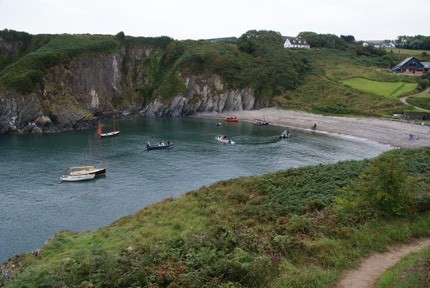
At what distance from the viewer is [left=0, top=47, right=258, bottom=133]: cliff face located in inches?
4156

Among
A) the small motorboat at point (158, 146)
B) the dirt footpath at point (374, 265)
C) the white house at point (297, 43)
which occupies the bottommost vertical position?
the small motorboat at point (158, 146)

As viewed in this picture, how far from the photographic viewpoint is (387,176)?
2267 centimetres

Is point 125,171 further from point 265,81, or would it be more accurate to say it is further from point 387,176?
point 265,81

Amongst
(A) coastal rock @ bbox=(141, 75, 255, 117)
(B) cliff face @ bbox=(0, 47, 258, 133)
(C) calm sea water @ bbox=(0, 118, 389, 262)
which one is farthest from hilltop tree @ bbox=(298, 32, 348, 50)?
(C) calm sea water @ bbox=(0, 118, 389, 262)

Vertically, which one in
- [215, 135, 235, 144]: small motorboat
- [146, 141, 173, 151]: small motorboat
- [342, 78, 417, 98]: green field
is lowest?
[146, 141, 173, 151]: small motorboat

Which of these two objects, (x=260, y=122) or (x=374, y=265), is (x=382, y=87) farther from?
(x=374, y=265)

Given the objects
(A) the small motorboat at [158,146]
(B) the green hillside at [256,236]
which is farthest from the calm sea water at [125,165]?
(B) the green hillside at [256,236]

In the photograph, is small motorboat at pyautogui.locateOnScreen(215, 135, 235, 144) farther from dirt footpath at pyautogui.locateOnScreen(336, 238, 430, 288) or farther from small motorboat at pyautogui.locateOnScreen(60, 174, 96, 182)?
dirt footpath at pyautogui.locateOnScreen(336, 238, 430, 288)

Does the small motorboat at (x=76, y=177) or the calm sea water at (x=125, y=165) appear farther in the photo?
the small motorboat at (x=76, y=177)

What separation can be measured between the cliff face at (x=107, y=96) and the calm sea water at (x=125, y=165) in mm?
9551

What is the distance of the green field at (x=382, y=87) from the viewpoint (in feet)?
387

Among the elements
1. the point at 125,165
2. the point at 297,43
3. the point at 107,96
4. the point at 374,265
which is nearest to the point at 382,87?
the point at 297,43

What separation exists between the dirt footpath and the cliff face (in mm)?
100030

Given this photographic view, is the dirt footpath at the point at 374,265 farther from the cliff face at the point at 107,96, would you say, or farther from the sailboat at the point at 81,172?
the cliff face at the point at 107,96
